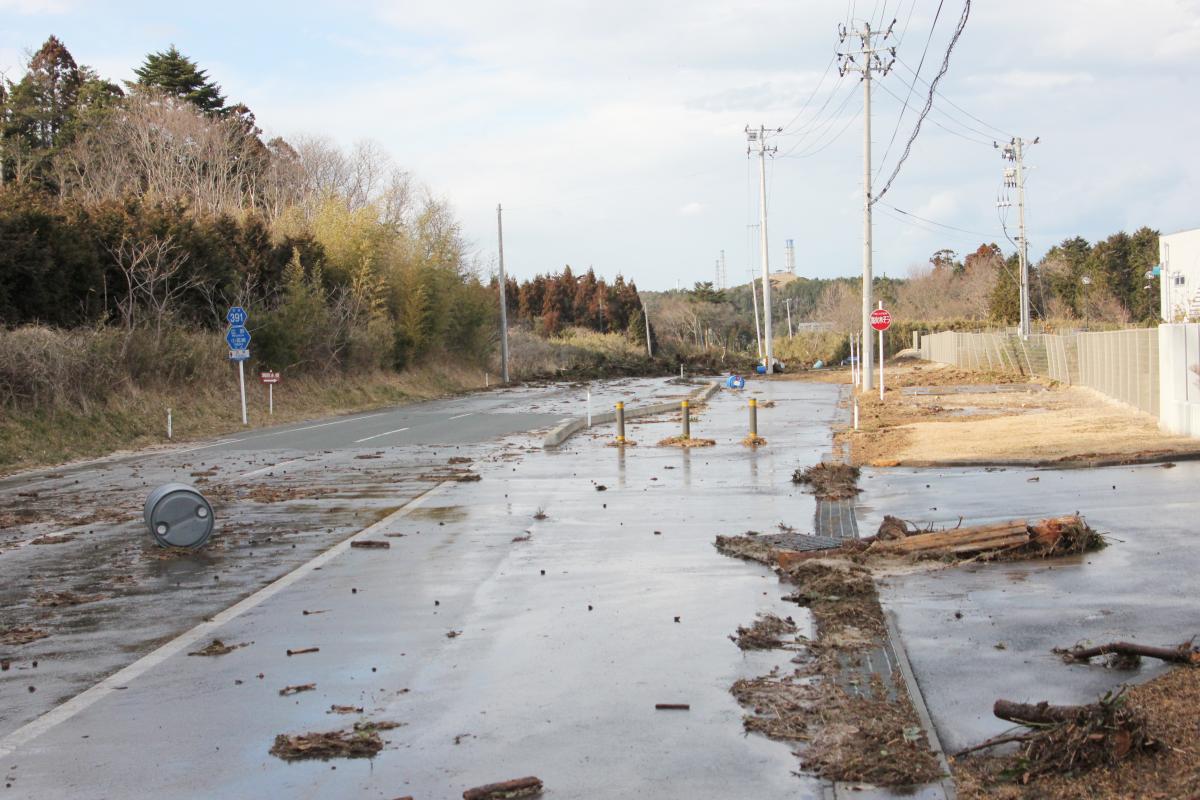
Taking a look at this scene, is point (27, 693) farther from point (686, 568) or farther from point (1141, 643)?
point (1141, 643)

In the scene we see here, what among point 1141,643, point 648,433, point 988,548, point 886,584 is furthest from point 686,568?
point 648,433

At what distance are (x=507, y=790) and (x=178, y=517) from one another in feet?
26.4

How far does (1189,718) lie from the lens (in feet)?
18.2

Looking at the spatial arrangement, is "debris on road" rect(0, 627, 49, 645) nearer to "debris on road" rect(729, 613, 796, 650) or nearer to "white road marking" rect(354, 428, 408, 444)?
"debris on road" rect(729, 613, 796, 650)

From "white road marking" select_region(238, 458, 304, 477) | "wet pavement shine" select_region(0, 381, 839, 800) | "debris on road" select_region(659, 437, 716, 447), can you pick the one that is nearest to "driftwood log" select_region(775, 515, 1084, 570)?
"wet pavement shine" select_region(0, 381, 839, 800)

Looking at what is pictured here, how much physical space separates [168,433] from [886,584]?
23534 millimetres

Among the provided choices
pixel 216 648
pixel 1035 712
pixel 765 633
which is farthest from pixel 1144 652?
pixel 216 648

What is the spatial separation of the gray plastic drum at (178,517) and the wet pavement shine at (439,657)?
33 cm

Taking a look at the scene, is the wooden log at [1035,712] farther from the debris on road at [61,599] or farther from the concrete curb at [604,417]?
the concrete curb at [604,417]

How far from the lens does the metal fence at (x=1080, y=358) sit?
26.0 m

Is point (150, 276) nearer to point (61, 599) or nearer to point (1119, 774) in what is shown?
point (61, 599)

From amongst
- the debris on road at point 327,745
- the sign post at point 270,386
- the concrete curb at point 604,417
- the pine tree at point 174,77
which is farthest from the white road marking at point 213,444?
the pine tree at point 174,77

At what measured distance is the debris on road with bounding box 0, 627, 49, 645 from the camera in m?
8.36

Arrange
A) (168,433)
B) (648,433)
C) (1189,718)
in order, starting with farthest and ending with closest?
(168,433) → (648,433) → (1189,718)
